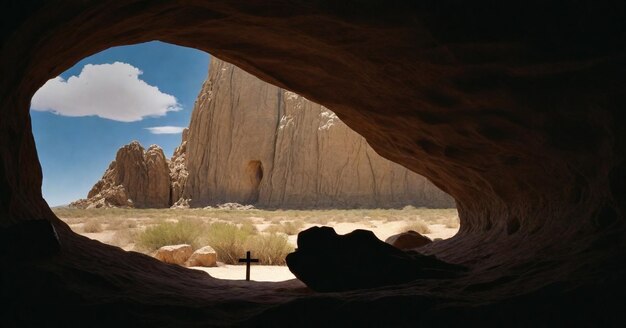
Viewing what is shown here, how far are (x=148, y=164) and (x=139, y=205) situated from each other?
12.6 feet

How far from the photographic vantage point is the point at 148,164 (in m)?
42.0

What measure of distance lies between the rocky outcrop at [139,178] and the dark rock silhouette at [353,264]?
39035 mm

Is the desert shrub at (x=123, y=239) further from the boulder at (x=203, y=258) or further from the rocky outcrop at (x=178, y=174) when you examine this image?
the rocky outcrop at (x=178, y=174)

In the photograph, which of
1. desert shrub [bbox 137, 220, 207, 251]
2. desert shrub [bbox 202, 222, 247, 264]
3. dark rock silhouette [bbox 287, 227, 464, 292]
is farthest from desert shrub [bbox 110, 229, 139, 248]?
dark rock silhouette [bbox 287, 227, 464, 292]

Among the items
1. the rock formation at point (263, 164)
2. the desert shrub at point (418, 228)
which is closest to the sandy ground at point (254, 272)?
the desert shrub at point (418, 228)

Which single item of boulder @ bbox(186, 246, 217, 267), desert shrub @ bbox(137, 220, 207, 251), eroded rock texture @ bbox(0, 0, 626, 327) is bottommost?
boulder @ bbox(186, 246, 217, 267)

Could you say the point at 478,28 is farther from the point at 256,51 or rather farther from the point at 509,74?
the point at 256,51

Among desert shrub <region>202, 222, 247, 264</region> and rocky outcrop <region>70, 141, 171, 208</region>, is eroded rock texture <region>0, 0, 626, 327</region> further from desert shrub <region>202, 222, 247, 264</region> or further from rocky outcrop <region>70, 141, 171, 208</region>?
rocky outcrop <region>70, 141, 171, 208</region>

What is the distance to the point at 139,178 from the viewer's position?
4125 cm

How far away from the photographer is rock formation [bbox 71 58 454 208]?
31812mm

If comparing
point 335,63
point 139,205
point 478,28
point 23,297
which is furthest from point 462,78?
point 139,205

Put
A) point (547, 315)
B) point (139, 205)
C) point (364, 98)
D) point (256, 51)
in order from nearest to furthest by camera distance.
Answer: point (547, 315), point (256, 51), point (364, 98), point (139, 205)

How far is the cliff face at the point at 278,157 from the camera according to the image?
3170 centimetres

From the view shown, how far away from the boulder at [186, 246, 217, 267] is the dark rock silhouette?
204 inches
